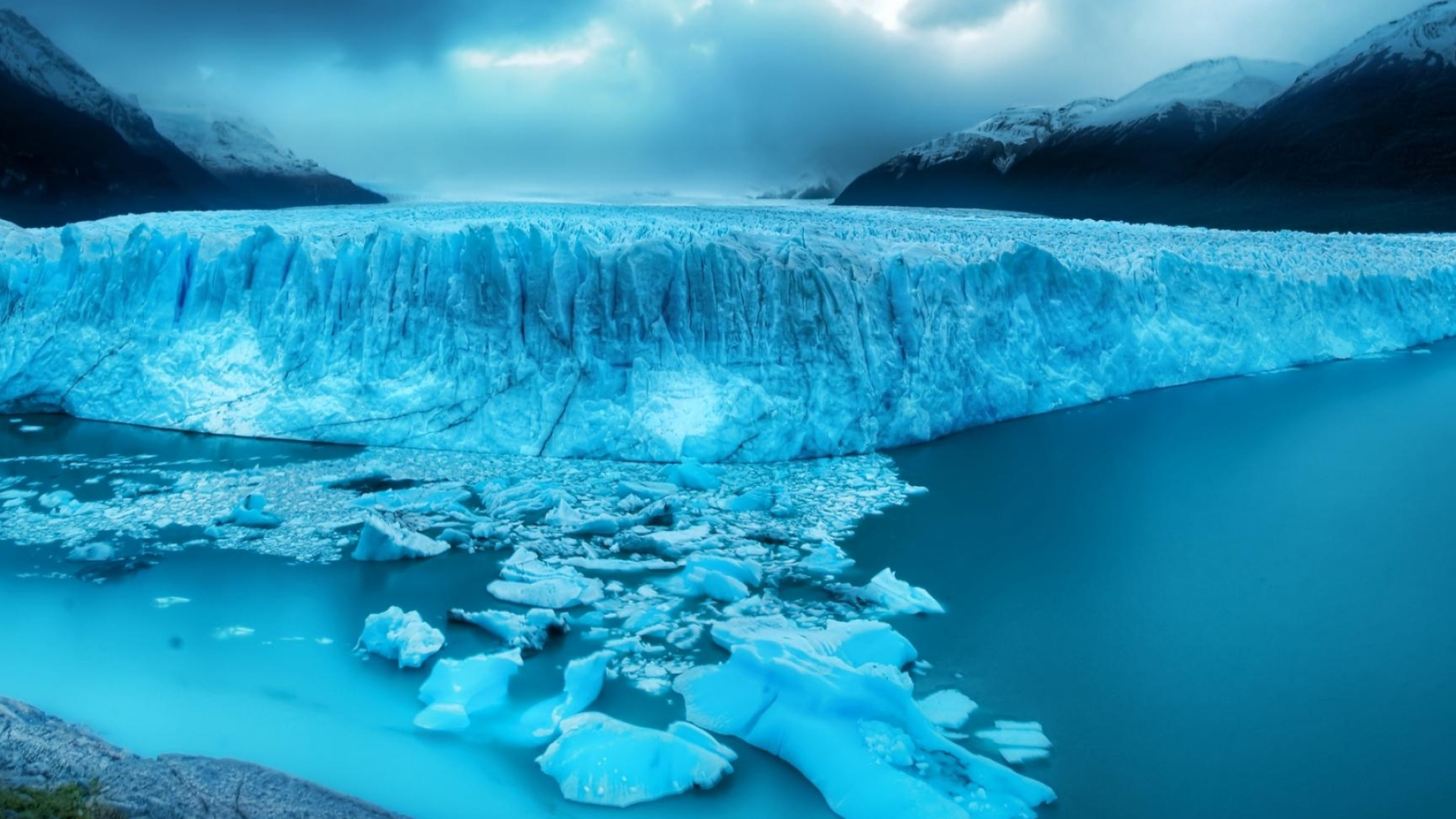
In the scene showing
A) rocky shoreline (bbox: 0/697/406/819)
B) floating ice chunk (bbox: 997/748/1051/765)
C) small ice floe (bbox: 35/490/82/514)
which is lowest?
small ice floe (bbox: 35/490/82/514)

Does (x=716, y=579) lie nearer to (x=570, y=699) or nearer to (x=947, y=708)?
(x=570, y=699)

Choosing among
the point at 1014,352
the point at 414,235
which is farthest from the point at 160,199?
the point at 1014,352

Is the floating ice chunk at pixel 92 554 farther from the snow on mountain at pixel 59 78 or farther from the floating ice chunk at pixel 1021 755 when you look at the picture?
the snow on mountain at pixel 59 78

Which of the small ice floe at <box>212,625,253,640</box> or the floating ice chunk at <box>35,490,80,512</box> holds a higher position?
the small ice floe at <box>212,625,253,640</box>

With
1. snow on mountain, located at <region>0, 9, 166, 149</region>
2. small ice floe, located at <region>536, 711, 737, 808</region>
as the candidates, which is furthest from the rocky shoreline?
snow on mountain, located at <region>0, 9, 166, 149</region>

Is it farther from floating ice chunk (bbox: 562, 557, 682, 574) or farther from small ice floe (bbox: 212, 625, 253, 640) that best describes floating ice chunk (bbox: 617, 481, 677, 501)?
small ice floe (bbox: 212, 625, 253, 640)

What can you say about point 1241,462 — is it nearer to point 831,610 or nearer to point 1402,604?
point 1402,604
